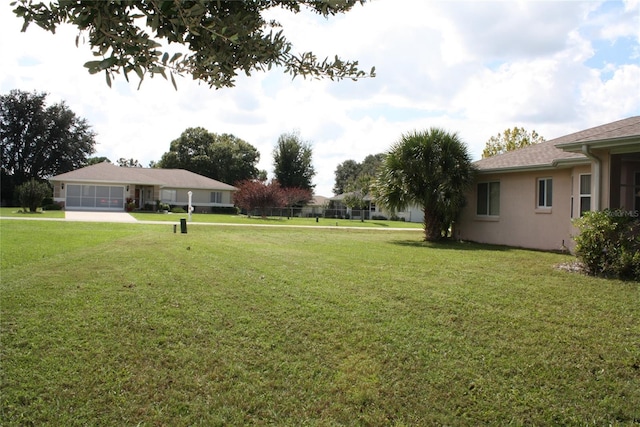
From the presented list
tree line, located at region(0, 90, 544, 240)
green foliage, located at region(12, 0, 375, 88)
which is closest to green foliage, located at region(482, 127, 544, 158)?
tree line, located at region(0, 90, 544, 240)

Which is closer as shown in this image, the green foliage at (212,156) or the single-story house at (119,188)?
the single-story house at (119,188)

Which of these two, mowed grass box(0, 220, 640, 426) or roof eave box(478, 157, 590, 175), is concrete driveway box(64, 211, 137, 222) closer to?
mowed grass box(0, 220, 640, 426)

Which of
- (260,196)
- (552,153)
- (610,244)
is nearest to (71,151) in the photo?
(260,196)

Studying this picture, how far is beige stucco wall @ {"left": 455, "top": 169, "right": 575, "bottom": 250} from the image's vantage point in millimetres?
14797

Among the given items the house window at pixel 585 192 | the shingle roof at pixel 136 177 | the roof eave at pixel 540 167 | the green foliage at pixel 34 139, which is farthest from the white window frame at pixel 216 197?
the house window at pixel 585 192

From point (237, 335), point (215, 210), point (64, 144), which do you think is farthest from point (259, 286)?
point (64, 144)

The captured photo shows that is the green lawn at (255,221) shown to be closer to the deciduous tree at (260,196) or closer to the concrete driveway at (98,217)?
the concrete driveway at (98,217)

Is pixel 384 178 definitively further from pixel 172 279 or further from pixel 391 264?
pixel 172 279

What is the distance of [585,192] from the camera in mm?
13477

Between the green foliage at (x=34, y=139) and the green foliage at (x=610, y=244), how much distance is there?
54.1m

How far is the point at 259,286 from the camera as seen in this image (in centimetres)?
776

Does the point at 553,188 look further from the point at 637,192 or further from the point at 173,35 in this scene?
the point at 173,35

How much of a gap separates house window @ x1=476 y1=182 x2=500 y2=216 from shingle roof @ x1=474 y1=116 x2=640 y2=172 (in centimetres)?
79

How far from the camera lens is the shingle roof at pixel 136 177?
41.4m
